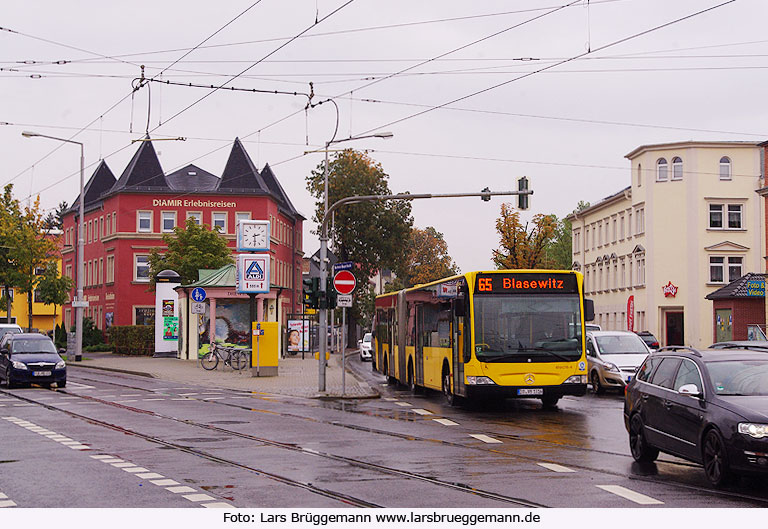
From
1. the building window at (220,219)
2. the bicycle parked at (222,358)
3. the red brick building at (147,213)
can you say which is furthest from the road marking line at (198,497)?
the building window at (220,219)

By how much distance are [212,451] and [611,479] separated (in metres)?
5.70

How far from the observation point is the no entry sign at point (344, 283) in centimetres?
2741

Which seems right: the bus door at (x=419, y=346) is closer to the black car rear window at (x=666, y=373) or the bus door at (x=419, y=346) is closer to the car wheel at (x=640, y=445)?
the car wheel at (x=640, y=445)

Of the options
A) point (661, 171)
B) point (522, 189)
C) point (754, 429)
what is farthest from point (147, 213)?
point (754, 429)

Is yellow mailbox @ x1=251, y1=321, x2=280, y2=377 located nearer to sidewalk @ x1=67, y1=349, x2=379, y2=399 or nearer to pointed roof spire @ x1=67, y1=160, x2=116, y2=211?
sidewalk @ x1=67, y1=349, x2=379, y2=399

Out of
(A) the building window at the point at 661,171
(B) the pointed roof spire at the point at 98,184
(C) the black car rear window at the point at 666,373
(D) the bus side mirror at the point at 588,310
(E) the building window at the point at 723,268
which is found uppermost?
(B) the pointed roof spire at the point at 98,184

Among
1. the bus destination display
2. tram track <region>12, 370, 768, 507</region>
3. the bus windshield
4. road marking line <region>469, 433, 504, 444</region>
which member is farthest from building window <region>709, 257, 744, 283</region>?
road marking line <region>469, 433, 504, 444</region>

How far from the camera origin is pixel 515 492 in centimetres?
1085

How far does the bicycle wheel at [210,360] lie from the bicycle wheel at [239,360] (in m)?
0.86

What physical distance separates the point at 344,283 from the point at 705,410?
16.1 meters

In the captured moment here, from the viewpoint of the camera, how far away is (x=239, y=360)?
43.5 meters

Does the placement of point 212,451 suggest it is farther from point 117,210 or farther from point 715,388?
point 117,210

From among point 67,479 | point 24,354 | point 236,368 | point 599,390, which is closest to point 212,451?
point 67,479

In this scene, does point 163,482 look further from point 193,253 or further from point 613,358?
point 193,253
